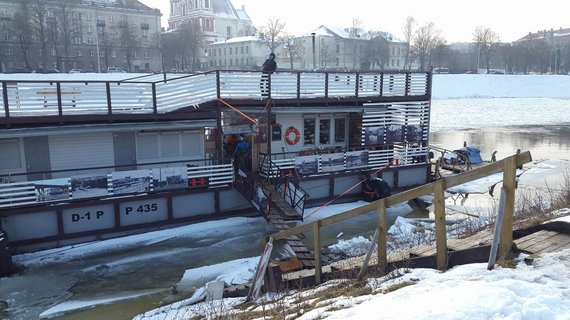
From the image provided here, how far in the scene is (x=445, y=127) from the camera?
5156cm

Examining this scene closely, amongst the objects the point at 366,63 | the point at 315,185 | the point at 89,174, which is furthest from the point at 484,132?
the point at 366,63

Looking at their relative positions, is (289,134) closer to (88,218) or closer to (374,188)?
(374,188)

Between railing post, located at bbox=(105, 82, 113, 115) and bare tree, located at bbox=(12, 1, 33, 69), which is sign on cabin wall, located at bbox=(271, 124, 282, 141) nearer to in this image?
railing post, located at bbox=(105, 82, 113, 115)

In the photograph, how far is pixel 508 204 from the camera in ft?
19.1

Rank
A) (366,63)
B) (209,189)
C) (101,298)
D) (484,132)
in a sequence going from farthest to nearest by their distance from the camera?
1. (366,63)
2. (484,132)
3. (209,189)
4. (101,298)

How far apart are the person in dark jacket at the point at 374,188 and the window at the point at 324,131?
248cm

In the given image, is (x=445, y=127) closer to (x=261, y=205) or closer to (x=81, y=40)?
(x=261, y=205)

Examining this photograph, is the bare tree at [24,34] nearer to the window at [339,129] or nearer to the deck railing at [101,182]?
the deck railing at [101,182]

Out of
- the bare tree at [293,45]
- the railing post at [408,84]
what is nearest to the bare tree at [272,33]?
the bare tree at [293,45]

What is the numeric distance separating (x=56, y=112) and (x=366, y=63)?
9754 cm

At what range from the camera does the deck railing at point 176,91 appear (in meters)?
15.4

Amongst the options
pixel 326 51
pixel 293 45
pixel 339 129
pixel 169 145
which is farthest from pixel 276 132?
pixel 326 51

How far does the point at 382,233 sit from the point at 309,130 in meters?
13.9

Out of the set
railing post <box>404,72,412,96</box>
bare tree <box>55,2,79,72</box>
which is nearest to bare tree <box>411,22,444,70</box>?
bare tree <box>55,2,79,72</box>
